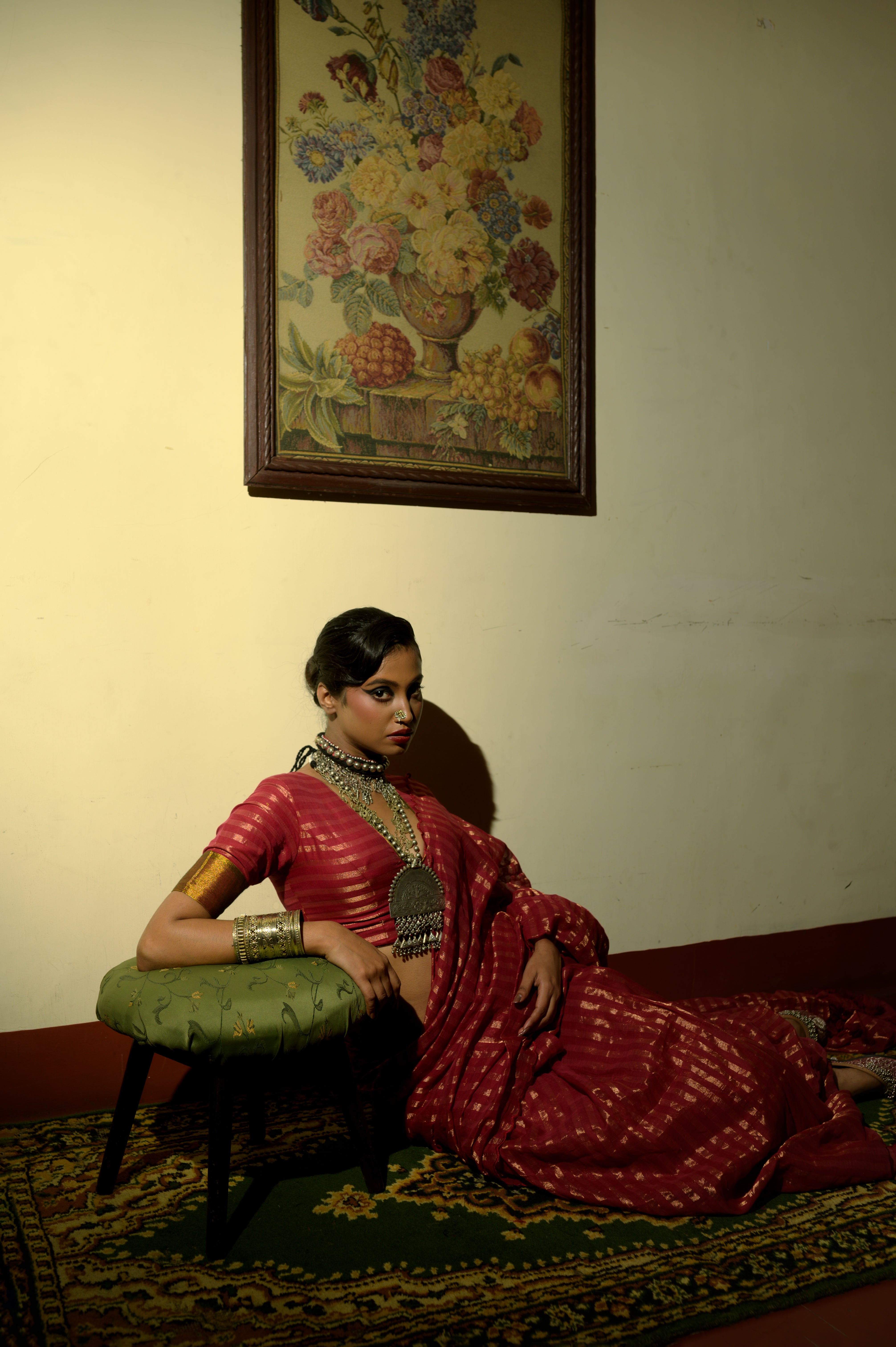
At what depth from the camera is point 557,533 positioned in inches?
115

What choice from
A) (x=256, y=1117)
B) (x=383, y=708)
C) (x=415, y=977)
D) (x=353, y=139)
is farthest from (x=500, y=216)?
(x=256, y=1117)

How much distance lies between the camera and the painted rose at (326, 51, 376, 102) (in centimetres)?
263

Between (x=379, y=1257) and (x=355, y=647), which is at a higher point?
(x=355, y=647)

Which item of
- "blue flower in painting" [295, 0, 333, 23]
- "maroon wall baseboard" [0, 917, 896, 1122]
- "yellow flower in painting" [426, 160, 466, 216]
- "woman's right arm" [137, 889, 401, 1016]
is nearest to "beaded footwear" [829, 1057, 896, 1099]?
"maroon wall baseboard" [0, 917, 896, 1122]

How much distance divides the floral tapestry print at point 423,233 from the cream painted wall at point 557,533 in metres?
0.17

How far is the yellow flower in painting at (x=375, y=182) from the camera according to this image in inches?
105

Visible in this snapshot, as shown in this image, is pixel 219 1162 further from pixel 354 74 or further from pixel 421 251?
pixel 354 74

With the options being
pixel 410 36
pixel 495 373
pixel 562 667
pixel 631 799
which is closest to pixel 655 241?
pixel 495 373

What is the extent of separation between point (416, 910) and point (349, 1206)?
585mm

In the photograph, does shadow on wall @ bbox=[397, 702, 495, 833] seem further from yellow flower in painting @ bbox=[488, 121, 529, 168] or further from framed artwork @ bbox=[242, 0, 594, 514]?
yellow flower in painting @ bbox=[488, 121, 529, 168]

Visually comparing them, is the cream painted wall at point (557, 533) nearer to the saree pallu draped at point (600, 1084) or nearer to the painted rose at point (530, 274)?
the painted rose at point (530, 274)

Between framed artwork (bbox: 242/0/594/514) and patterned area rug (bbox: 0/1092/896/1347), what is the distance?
1.65 meters

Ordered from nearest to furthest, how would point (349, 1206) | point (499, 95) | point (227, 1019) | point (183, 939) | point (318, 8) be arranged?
1. point (227, 1019)
2. point (183, 939)
3. point (349, 1206)
4. point (318, 8)
5. point (499, 95)

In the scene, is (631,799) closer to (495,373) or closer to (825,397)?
(495,373)
